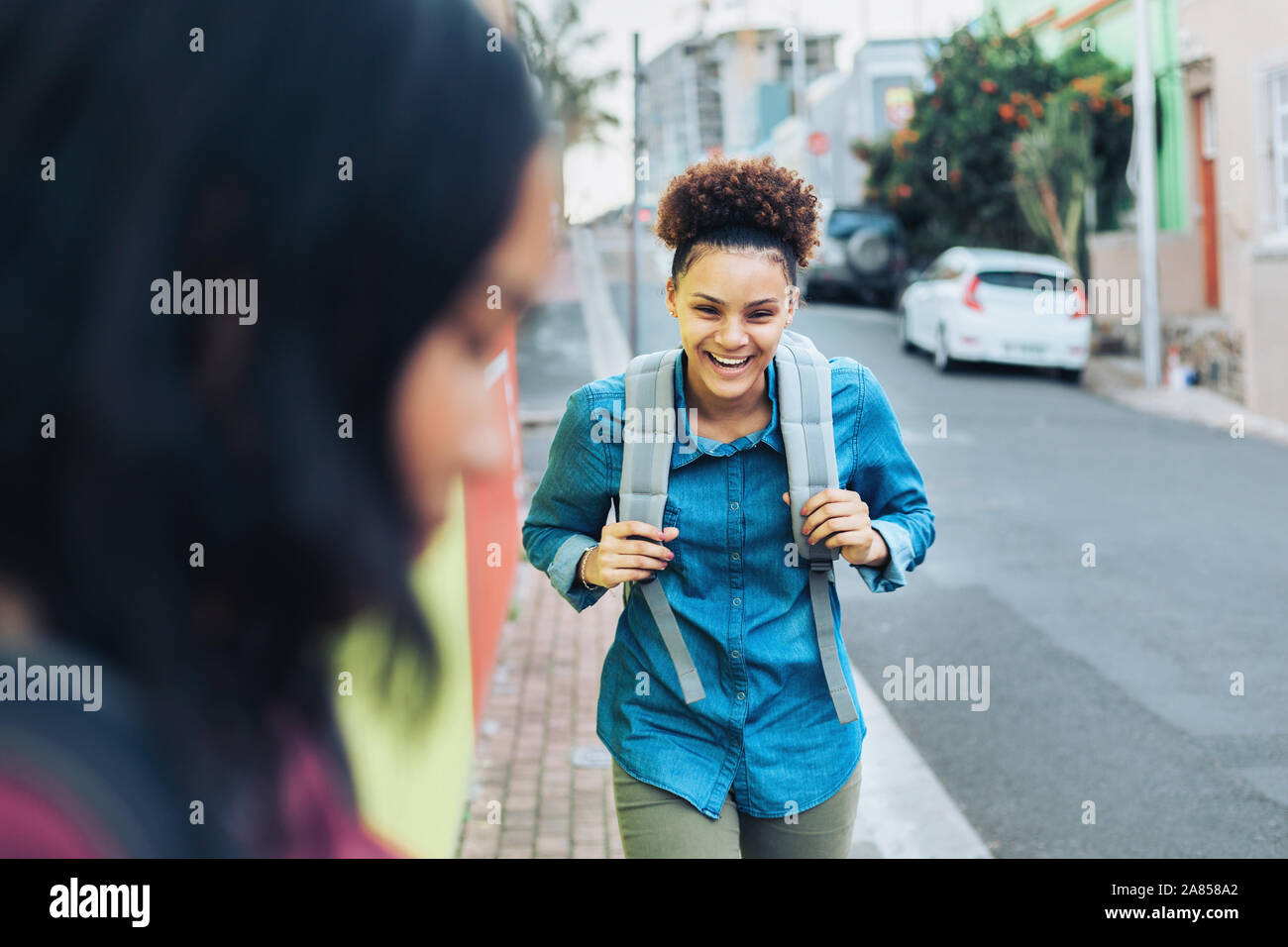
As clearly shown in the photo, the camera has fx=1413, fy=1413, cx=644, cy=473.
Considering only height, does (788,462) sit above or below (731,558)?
above

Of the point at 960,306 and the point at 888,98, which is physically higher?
the point at 888,98

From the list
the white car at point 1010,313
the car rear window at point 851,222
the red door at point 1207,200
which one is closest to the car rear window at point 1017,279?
the white car at point 1010,313

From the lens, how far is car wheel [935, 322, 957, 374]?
54.6 ft

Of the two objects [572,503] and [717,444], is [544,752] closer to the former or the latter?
[572,503]

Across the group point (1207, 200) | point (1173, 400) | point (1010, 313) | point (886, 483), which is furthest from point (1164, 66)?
point (886, 483)

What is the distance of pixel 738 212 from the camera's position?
237cm

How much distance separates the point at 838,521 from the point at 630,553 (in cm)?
33

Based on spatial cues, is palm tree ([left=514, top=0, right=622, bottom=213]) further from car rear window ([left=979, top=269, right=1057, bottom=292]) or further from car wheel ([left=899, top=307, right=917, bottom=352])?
car wheel ([left=899, top=307, right=917, bottom=352])

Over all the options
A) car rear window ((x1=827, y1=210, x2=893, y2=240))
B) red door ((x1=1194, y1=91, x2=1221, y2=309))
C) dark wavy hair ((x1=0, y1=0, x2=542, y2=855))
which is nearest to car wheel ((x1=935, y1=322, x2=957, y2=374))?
red door ((x1=1194, y1=91, x2=1221, y2=309))

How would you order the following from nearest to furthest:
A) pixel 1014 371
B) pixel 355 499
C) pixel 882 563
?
pixel 355 499 < pixel 882 563 < pixel 1014 371

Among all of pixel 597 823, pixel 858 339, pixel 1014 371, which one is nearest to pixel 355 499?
pixel 597 823
